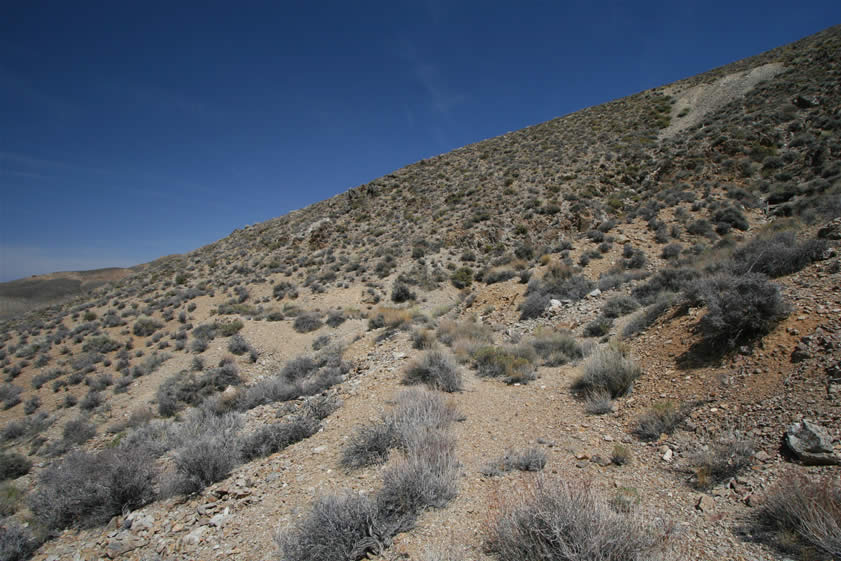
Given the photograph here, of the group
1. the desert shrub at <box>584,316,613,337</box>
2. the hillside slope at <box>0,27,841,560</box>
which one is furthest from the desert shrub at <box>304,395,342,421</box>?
the desert shrub at <box>584,316,613,337</box>

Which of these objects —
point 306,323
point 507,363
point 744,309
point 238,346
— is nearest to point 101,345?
point 238,346

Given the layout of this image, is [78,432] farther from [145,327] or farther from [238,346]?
[145,327]

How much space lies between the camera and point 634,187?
62.3 ft

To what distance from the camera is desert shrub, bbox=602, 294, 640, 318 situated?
8.25m

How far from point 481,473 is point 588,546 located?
1668mm

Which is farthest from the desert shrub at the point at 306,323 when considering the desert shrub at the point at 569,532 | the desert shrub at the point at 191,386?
the desert shrub at the point at 569,532

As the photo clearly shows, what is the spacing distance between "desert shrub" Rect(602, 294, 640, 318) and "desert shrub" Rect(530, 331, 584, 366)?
1.31 metres

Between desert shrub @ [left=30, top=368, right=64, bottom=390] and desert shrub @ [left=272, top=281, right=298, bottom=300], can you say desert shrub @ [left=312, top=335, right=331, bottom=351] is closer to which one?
desert shrub @ [left=272, top=281, right=298, bottom=300]

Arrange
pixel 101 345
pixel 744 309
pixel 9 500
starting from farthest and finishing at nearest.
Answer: pixel 101 345 → pixel 9 500 → pixel 744 309

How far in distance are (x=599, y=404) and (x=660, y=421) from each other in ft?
2.92

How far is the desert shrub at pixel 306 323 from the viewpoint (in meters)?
12.9

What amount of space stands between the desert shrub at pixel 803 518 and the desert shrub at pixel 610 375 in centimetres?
266

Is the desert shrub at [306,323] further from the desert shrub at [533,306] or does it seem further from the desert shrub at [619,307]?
the desert shrub at [619,307]

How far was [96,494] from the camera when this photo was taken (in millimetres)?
3992
